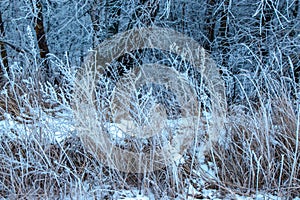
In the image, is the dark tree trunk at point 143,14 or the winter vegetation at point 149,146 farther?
the dark tree trunk at point 143,14

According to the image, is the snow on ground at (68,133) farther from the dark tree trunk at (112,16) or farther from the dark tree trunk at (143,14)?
the dark tree trunk at (112,16)

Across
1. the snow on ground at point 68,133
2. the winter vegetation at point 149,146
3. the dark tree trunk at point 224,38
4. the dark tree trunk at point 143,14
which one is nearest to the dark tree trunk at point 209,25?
the dark tree trunk at point 224,38

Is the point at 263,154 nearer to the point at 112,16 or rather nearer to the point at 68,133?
the point at 68,133

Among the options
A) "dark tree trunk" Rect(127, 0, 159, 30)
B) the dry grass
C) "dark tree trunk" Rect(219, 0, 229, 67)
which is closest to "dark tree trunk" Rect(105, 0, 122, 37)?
"dark tree trunk" Rect(127, 0, 159, 30)

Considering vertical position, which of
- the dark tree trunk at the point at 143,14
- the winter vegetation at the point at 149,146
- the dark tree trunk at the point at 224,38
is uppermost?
the dark tree trunk at the point at 143,14

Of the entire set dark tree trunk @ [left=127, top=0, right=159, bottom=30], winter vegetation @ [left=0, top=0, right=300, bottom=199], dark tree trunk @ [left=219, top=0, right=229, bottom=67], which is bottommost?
winter vegetation @ [left=0, top=0, right=300, bottom=199]

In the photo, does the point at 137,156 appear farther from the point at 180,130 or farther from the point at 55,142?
the point at 55,142

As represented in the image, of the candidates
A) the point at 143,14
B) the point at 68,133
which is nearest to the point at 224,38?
the point at 143,14

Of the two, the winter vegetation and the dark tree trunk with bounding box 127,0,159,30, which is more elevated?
the dark tree trunk with bounding box 127,0,159,30

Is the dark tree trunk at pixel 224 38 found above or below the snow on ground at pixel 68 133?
above

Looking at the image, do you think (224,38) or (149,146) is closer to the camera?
(149,146)

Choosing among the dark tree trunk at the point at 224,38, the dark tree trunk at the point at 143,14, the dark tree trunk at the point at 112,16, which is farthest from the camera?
the dark tree trunk at the point at 112,16

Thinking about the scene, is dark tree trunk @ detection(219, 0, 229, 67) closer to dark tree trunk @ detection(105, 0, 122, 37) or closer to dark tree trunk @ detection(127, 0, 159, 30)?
dark tree trunk @ detection(127, 0, 159, 30)

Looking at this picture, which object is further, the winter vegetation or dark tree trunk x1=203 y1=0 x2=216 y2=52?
dark tree trunk x1=203 y1=0 x2=216 y2=52
